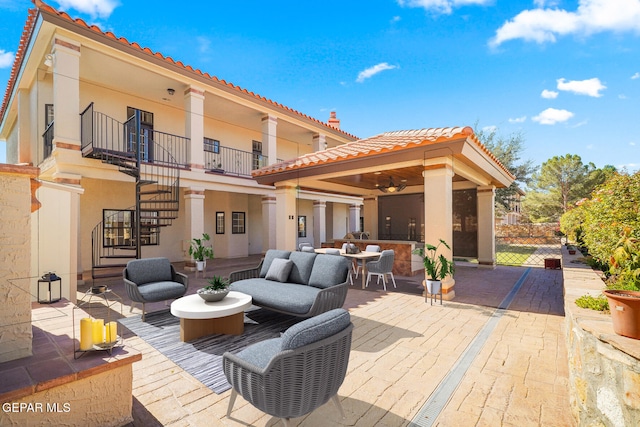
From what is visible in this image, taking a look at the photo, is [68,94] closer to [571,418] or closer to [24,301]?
[24,301]

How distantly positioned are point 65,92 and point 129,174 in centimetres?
225

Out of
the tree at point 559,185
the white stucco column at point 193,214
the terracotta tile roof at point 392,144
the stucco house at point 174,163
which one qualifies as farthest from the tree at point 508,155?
the white stucco column at point 193,214

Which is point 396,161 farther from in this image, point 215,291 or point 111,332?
point 111,332

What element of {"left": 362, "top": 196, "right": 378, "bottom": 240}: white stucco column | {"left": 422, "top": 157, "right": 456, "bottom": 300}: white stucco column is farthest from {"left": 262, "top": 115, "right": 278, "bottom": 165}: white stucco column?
{"left": 422, "top": 157, "right": 456, "bottom": 300}: white stucco column

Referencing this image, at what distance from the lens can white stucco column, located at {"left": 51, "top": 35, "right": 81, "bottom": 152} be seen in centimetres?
A: 662

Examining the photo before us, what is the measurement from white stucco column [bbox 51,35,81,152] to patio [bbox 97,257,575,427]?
487 cm

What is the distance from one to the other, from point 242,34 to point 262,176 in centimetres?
424

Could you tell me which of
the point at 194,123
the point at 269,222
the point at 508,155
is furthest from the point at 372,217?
the point at 508,155

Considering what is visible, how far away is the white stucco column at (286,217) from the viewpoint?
28.1ft

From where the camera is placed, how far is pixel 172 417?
230 centimetres

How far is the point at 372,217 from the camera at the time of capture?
493 inches

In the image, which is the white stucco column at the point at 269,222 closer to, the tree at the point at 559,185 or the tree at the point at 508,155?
the tree at the point at 508,155

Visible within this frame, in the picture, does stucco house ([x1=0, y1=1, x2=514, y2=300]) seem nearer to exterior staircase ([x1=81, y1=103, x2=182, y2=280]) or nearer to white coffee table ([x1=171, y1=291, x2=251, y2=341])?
exterior staircase ([x1=81, y1=103, x2=182, y2=280])

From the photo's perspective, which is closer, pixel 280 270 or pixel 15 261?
pixel 15 261
